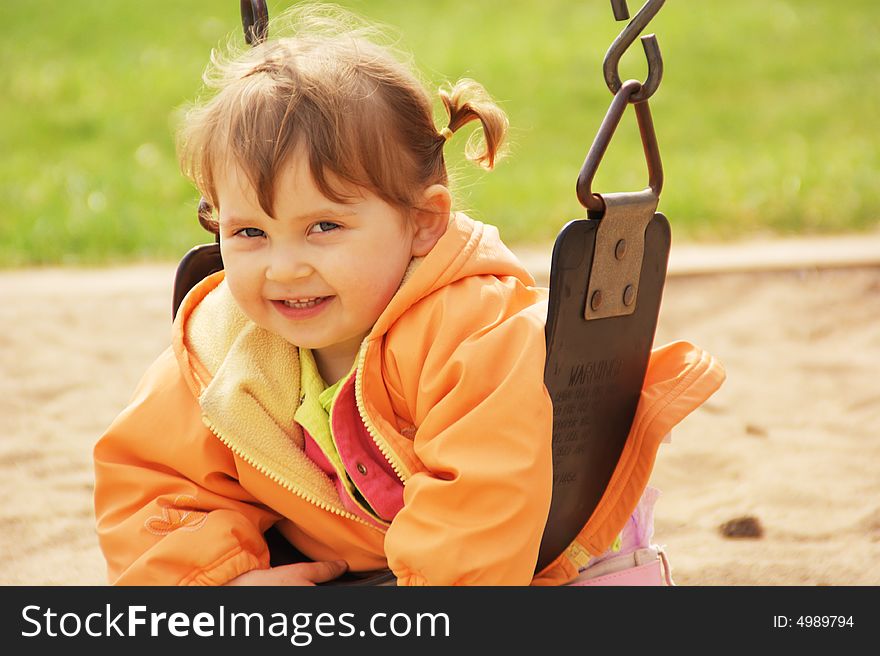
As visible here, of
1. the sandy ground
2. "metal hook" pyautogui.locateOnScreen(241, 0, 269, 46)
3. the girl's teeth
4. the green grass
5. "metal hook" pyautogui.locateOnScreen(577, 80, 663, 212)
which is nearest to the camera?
"metal hook" pyautogui.locateOnScreen(577, 80, 663, 212)

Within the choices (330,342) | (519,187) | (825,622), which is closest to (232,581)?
(330,342)

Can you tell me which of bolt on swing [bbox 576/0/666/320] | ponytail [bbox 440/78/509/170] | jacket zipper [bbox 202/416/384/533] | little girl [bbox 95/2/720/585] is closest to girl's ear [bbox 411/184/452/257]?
little girl [bbox 95/2/720/585]

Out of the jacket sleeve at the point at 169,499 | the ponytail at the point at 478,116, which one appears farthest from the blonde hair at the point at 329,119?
the jacket sleeve at the point at 169,499

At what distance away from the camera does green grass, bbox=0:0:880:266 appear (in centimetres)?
543

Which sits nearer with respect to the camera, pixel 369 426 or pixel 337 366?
pixel 369 426

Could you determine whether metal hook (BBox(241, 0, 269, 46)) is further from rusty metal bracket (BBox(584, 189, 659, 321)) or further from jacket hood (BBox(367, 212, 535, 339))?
rusty metal bracket (BBox(584, 189, 659, 321))

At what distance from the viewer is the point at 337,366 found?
209cm

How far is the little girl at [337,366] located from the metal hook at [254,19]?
4.2 inches

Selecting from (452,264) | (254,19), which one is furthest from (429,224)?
(254,19)

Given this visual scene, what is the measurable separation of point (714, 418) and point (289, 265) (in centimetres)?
189

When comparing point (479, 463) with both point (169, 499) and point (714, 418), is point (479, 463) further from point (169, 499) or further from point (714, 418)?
point (714, 418)

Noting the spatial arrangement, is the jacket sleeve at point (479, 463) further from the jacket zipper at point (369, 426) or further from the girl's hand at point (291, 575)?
the girl's hand at point (291, 575)

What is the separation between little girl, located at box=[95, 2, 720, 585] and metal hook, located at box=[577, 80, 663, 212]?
0.22 m

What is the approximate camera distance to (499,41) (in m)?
9.13
